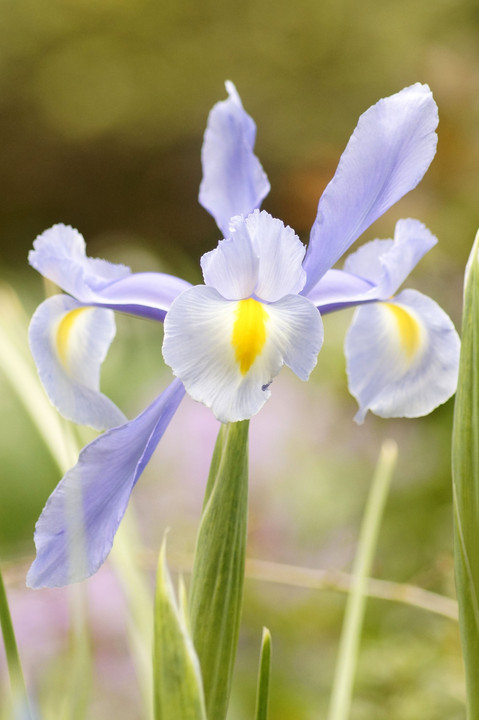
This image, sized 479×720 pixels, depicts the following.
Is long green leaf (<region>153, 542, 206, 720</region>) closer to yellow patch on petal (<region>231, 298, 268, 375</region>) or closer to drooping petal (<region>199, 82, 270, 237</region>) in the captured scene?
yellow patch on petal (<region>231, 298, 268, 375</region>)

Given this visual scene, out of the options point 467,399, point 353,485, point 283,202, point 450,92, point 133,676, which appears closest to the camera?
point 467,399

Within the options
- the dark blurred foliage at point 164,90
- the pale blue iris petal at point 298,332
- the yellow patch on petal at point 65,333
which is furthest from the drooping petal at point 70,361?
the dark blurred foliage at point 164,90

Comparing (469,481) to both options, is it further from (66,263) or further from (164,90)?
(164,90)

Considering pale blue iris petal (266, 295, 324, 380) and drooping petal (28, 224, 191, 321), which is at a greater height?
drooping petal (28, 224, 191, 321)

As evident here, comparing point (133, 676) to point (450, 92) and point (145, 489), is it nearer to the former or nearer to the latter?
point (145, 489)

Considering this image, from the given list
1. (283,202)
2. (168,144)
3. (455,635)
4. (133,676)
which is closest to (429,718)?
(455,635)

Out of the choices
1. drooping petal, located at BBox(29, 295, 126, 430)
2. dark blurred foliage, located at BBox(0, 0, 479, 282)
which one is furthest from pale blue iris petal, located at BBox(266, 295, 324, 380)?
dark blurred foliage, located at BBox(0, 0, 479, 282)
